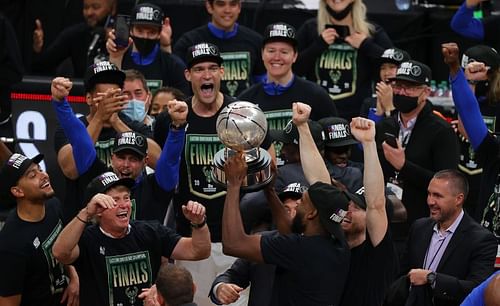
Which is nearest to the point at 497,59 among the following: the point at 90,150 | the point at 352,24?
the point at 352,24

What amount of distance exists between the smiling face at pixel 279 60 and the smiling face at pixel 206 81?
66cm

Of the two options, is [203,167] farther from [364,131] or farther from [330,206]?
[330,206]

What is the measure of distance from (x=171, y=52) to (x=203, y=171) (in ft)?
8.22

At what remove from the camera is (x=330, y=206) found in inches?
324

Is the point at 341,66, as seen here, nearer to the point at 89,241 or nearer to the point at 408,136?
the point at 408,136

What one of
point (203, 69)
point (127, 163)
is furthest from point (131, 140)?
point (203, 69)

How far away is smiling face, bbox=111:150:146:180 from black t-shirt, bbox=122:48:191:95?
2228 mm

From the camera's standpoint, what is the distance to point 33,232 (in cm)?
948

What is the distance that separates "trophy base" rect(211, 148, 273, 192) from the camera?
27.0 feet

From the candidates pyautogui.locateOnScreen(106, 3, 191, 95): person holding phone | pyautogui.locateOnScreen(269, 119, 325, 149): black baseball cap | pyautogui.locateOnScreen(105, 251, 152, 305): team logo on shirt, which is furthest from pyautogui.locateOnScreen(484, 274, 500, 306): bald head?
pyautogui.locateOnScreen(106, 3, 191, 95): person holding phone

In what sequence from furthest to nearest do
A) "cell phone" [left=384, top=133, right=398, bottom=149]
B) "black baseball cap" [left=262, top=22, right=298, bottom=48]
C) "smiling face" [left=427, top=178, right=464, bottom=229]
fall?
1. "black baseball cap" [left=262, top=22, right=298, bottom=48]
2. "cell phone" [left=384, top=133, right=398, bottom=149]
3. "smiling face" [left=427, top=178, right=464, bottom=229]

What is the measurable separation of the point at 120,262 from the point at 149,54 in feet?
11.4

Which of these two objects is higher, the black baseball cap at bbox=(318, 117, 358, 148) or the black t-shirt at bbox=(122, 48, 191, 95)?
→ the black t-shirt at bbox=(122, 48, 191, 95)

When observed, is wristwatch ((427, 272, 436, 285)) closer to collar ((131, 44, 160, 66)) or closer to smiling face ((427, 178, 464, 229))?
smiling face ((427, 178, 464, 229))
